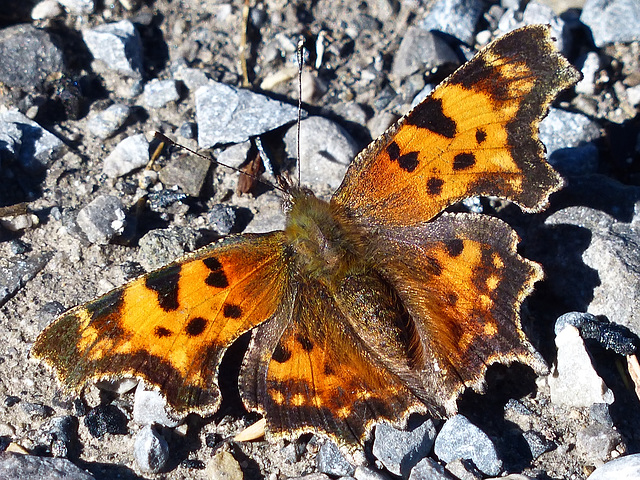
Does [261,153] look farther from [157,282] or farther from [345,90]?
[157,282]

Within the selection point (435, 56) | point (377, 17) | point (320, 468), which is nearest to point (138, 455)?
point (320, 468)

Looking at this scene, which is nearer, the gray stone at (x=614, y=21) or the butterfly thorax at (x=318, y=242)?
the butterfly thorax at (x=318, y=242)

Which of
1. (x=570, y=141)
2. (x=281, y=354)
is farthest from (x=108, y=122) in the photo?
(x=570, y=141)

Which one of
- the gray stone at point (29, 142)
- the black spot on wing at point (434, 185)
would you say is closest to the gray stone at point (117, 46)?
the gray stone at point (29, 142)

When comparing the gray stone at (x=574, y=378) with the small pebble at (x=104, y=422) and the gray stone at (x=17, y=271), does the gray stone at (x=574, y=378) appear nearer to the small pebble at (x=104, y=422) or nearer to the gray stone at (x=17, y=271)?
the small pebble at (x=104, y=422)

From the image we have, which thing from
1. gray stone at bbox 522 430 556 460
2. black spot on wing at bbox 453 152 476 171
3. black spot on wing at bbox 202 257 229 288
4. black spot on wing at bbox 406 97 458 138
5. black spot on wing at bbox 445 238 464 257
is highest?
black spot on wing at bbox 406 97 458 138

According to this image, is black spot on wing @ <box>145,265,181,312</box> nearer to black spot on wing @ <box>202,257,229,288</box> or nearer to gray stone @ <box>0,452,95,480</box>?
black spot on wing @ <box>202,257,229,288</box>

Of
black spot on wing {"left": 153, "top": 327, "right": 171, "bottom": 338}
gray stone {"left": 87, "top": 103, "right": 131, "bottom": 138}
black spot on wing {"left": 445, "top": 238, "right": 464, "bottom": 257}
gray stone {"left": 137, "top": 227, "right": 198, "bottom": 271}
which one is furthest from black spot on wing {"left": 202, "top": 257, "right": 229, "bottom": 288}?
gray stone {"left": 87, "top": 103, "right": 131, "bottom": 138}
